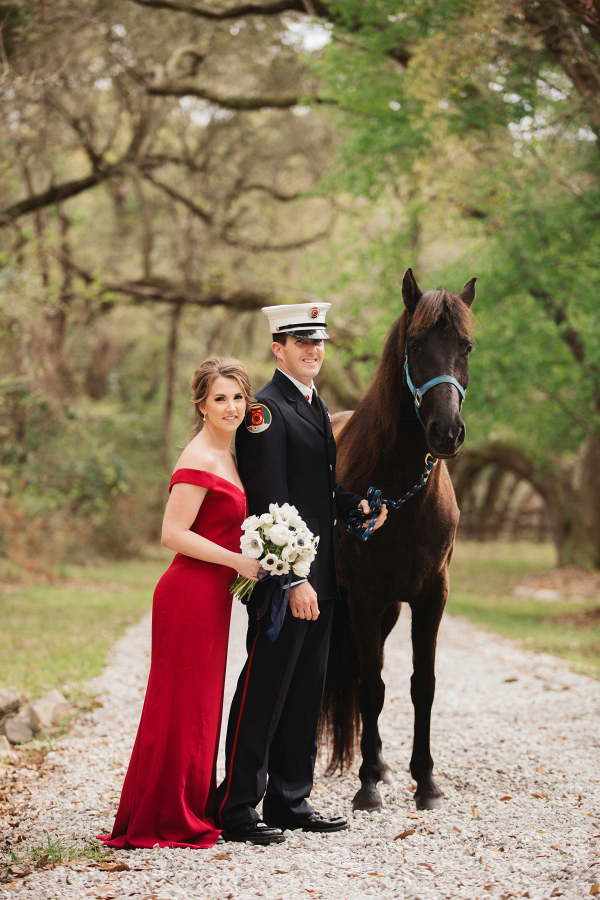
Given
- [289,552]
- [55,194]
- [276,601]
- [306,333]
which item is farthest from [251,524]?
[55,194]

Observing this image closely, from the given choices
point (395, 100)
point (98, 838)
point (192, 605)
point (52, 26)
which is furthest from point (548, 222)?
point (98, 838)

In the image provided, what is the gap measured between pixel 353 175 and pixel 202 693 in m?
10.3

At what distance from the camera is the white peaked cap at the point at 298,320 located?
3355 mm

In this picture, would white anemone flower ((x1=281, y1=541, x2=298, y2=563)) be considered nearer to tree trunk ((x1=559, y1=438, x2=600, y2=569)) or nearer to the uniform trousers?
the uniform trousers

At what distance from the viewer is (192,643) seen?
10.5ft

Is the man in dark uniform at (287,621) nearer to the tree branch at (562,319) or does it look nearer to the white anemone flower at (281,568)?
the white anemone flower at (281,568)

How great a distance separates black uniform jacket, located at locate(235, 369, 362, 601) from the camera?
325cm

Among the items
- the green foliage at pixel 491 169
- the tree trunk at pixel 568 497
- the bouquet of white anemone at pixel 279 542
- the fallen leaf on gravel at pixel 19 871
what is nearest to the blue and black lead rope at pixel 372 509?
the bouquet of white anemone at pixel 279 542

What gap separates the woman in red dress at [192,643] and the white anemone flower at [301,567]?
0.57 ft

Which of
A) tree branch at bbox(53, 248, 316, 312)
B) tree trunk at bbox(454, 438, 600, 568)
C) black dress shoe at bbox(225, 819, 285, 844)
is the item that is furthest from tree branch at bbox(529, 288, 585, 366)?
black dress shoe at bbox(225, 819, 285, 844)

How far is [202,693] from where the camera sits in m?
3.20

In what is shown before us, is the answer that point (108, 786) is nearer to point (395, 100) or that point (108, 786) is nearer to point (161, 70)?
point (395, 100)

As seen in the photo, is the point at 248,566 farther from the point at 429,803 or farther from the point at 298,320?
the point at 429,803

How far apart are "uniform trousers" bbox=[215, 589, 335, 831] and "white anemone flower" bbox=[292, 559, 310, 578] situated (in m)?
0.33
